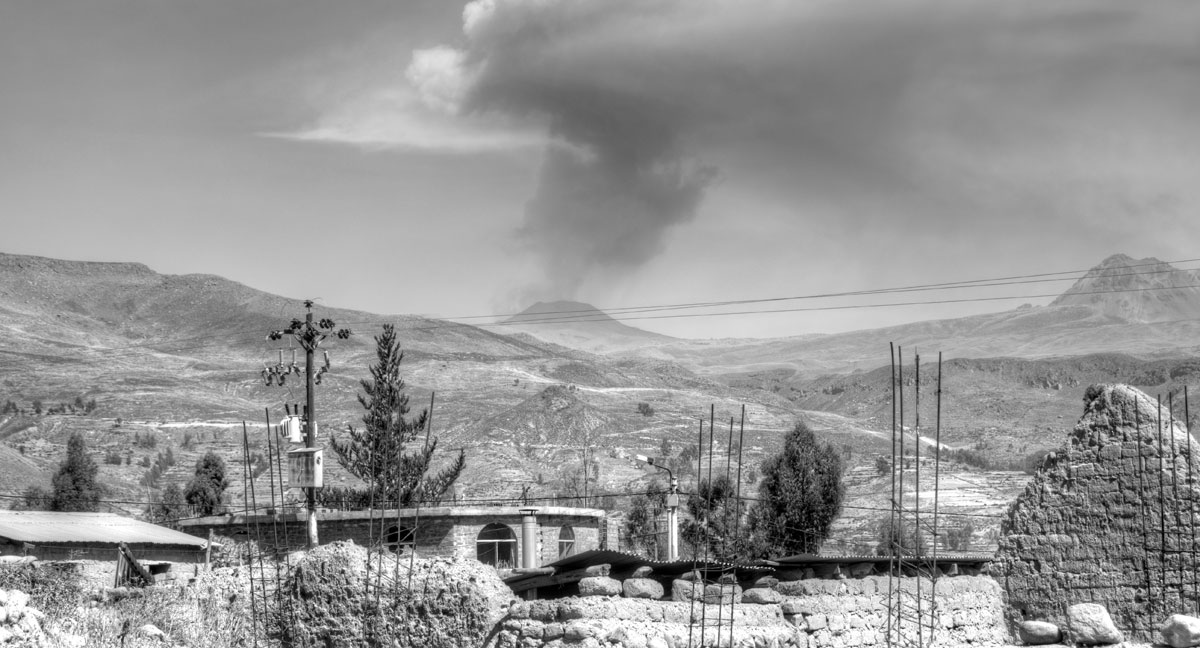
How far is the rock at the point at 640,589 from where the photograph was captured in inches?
546

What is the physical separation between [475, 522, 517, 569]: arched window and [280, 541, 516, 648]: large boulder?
A: 17398 mm

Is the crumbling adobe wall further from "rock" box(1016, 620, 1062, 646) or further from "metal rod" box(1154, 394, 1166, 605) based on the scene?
"rock" box(1016, 620, 1062, 646)

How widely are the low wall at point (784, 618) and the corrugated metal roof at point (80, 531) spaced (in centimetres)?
1385

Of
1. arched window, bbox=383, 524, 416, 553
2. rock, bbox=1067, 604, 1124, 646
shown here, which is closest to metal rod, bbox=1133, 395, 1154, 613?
rock, bbox=1067, 604, 1124, 646

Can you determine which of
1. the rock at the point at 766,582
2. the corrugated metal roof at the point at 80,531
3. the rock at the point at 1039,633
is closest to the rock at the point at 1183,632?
the rock at the point at 1039,633

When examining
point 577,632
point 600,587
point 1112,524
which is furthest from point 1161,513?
point 577,632

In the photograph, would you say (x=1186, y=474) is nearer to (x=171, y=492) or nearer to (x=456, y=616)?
(x=456, y=616)

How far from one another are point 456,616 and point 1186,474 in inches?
356

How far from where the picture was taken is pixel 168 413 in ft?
332

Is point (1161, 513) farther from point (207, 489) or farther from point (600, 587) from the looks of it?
point (207, 489)

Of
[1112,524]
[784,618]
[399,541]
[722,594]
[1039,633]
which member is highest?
[1112,524]

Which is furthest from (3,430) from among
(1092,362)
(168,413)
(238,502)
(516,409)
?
(1092,362)

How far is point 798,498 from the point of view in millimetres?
44781

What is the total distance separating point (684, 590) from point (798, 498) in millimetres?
31032
